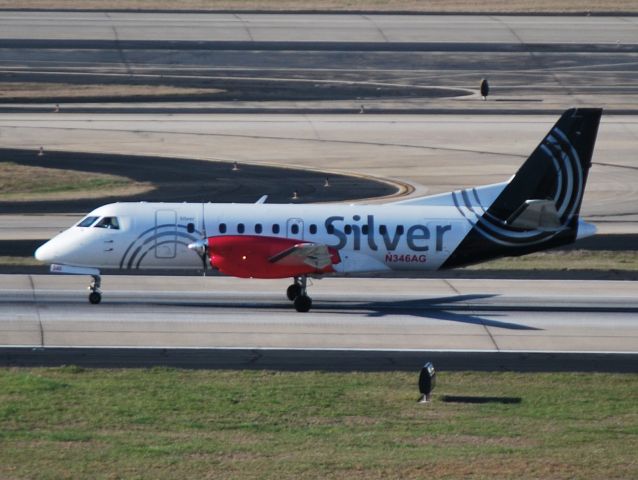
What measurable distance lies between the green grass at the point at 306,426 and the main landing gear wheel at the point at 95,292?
7284 mm

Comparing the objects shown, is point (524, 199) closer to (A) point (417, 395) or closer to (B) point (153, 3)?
(A) point (417, 395)

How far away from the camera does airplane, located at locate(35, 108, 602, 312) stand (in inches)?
1297

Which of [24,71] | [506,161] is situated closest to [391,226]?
[506,161]

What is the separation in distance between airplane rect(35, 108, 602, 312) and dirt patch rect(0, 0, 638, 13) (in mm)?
80718

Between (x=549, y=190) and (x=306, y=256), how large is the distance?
23.7 feet

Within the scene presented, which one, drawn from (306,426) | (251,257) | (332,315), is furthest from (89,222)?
(306,426)

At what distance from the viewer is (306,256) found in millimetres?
32125

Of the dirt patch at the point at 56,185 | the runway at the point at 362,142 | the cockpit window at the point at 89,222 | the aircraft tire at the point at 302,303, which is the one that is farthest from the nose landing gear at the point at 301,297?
the dirt patch at the point at 56,185

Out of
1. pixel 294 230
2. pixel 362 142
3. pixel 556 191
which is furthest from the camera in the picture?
pixel 362 142

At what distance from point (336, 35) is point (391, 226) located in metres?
67.4

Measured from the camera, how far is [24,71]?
84.6 metres

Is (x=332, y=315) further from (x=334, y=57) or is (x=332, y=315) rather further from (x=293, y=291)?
(x=334, y=57)

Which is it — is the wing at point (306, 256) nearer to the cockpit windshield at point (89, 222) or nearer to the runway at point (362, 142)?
the cockpit windshield at point (89, 222)

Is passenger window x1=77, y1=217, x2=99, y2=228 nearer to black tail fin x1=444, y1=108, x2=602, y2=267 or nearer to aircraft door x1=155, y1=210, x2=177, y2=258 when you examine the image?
aircraft door x1=155, y1=210, x2=177, y2=258
